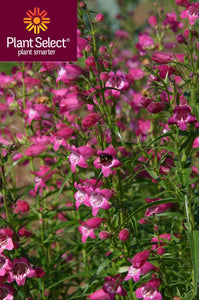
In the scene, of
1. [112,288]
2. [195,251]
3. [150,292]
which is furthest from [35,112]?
[195,251]

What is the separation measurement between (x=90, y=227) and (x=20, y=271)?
43 centimetres

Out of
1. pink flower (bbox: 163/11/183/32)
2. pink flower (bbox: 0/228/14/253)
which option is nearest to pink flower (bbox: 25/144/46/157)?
pink flower (bbox: 0/228/14/253)

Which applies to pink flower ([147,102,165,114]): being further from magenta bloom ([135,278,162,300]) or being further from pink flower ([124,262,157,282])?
magenta bloom ([135,278,162,300])

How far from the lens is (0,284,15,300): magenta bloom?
223 centimetres

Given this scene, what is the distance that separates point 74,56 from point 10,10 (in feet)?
2.33

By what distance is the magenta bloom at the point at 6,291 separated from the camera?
2.23 metres

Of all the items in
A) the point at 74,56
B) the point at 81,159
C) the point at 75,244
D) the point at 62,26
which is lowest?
the point at 75,244

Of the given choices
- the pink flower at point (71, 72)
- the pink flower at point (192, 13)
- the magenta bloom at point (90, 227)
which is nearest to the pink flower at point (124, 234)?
the magenta bloom at point (90, 227)

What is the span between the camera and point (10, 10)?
2.89m

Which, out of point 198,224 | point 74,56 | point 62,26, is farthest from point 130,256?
point 62,26

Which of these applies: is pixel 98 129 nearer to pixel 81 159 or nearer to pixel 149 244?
pixel 81 159

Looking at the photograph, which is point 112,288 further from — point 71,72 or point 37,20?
point 37,20

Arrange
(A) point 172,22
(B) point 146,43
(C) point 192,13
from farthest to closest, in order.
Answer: (B) point 146,43, (A) point 172,22, (C) point 192,13

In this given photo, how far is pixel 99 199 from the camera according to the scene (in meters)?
2.11
